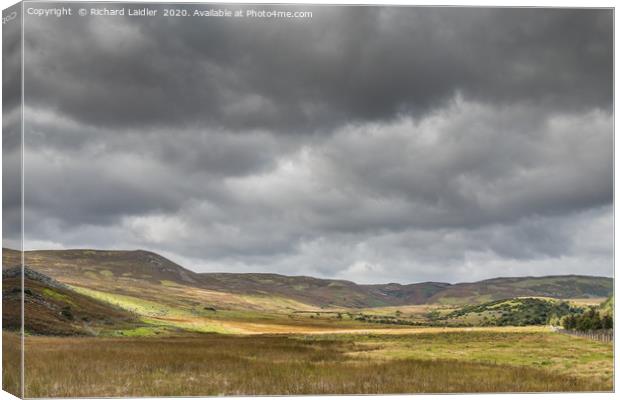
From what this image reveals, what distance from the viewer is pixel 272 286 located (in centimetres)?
2842

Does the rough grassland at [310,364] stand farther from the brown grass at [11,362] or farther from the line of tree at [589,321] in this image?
the line of tree at [589,321]

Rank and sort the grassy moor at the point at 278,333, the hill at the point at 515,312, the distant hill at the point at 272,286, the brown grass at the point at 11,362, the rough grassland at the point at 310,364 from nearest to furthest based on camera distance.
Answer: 1. the brown grass at the point at 11,362
2. the rough grassland at the point at 310,364
3. the grassy moor at the point at 278,333
4. the distant hill at the point at 272,286
5. the hill at the point at 515,312

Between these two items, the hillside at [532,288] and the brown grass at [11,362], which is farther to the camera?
the hillside at [532,288]

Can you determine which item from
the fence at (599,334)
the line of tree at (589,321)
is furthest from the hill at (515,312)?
the fence at (599,334)

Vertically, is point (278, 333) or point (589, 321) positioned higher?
point (589, 321)

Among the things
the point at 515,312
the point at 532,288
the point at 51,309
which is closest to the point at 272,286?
the point at 51,309

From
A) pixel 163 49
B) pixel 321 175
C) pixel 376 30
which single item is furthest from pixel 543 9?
pixel 163 49

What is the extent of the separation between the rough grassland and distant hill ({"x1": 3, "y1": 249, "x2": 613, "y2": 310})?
1548mm

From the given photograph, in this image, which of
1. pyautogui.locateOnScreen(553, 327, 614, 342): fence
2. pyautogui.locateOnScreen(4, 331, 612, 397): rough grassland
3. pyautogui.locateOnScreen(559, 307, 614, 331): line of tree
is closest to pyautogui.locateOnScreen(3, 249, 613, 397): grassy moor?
pyautogui.locateOnScreen(4, 331, 612, 397): rough grassland

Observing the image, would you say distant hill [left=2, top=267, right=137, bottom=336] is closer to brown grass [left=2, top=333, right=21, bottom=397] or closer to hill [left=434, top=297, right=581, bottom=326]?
brown grass [left=2, top=333, right=21, bottom=397]

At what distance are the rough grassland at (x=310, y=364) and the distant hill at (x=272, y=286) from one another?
1.55 m

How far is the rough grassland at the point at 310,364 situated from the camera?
2542 cm

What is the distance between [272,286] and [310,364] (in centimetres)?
337

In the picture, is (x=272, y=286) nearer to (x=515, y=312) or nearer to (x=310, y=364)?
(x=310, y=364)
